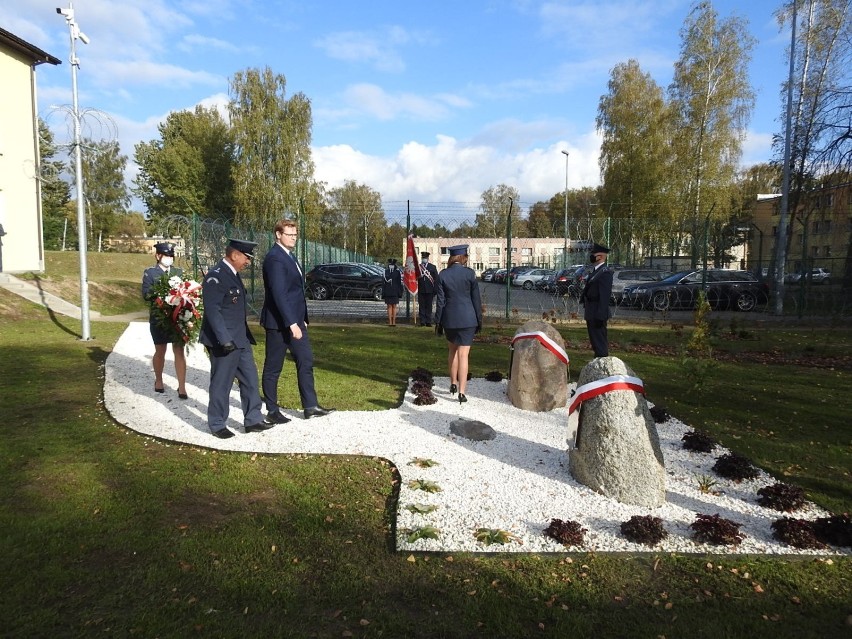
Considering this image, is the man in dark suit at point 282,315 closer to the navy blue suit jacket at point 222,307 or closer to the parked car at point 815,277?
the navy blue suit jacket at point 222,307

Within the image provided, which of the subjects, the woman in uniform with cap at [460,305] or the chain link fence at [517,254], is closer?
the woman in uniform with cap at [460,305]

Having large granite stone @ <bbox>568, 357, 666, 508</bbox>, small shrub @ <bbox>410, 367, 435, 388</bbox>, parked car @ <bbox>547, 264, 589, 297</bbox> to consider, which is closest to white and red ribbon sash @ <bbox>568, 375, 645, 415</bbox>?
large granite stone @ <bbox>568, 357, 666, 508</bbox>

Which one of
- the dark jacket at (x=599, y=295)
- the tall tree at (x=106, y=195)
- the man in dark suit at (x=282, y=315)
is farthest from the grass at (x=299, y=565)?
the tall tree at (x=106, y=195)

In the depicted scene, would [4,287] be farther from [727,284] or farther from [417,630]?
[727,284]

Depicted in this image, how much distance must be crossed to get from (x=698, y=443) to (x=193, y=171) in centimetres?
4852

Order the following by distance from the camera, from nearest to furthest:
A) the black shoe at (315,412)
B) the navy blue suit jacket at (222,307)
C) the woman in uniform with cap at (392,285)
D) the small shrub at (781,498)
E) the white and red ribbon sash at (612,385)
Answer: the small shrub at (781,498) < the white and red ribbon sash at (612,385) < the navy blue suit jacket at (222,307) < the black shoe at (315,412) < the woman in uniform with cap at (392,285)

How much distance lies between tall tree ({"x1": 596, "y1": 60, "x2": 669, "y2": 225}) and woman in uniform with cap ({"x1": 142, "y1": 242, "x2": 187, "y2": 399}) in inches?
1242

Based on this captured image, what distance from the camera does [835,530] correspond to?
381cm

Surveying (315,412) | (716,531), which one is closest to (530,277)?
(315,412)

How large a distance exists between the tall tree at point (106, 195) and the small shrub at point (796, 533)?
5112cm

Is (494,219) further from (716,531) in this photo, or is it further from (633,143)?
(633,143)

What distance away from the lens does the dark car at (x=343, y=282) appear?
22.6 metres

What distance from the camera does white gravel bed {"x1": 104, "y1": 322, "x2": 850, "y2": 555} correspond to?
3.94 m

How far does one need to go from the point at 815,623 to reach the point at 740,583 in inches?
16.8
